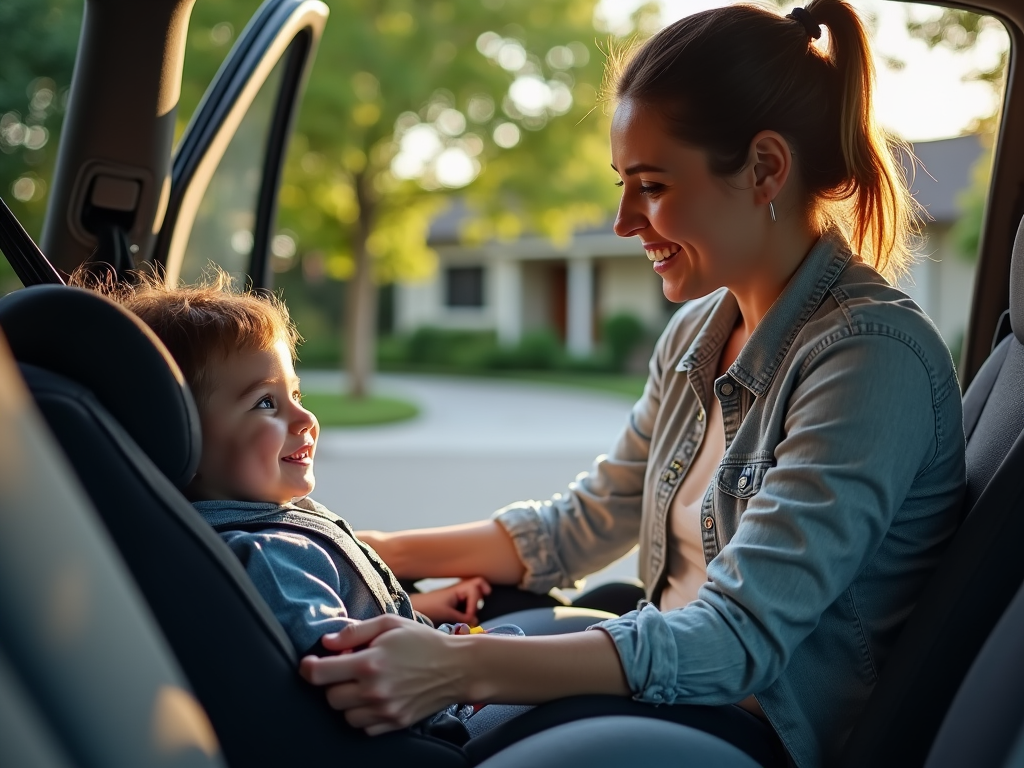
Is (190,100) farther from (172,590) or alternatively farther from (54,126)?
(172,590)

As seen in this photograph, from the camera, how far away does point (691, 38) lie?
5.47 ft

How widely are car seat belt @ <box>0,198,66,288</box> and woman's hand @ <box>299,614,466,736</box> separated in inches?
32.1

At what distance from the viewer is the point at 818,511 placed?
1.41 m

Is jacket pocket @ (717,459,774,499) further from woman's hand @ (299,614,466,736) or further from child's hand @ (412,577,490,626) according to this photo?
child's hand @ (412,577,490,626)

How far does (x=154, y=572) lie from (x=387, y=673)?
0.30 meters

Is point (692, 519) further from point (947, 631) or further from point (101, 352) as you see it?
point (101, 352)

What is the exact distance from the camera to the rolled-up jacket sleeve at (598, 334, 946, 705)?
140 centimetres

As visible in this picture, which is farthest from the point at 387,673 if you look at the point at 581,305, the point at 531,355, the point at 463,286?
the point at 463,286

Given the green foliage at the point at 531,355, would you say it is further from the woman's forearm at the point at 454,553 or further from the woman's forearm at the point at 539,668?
the woman's forearm at the point at 539,668

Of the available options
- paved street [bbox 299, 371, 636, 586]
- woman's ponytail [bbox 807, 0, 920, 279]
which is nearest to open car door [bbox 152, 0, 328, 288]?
woman's ponytail [bbox 807, 0, 920, 279]

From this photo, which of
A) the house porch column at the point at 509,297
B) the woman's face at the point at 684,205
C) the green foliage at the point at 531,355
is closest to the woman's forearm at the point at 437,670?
the woman's face at the point at 684,205

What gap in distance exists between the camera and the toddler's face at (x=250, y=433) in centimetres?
152

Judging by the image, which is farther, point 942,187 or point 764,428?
point 942,187

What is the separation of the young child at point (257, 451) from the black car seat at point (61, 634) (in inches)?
19.2
